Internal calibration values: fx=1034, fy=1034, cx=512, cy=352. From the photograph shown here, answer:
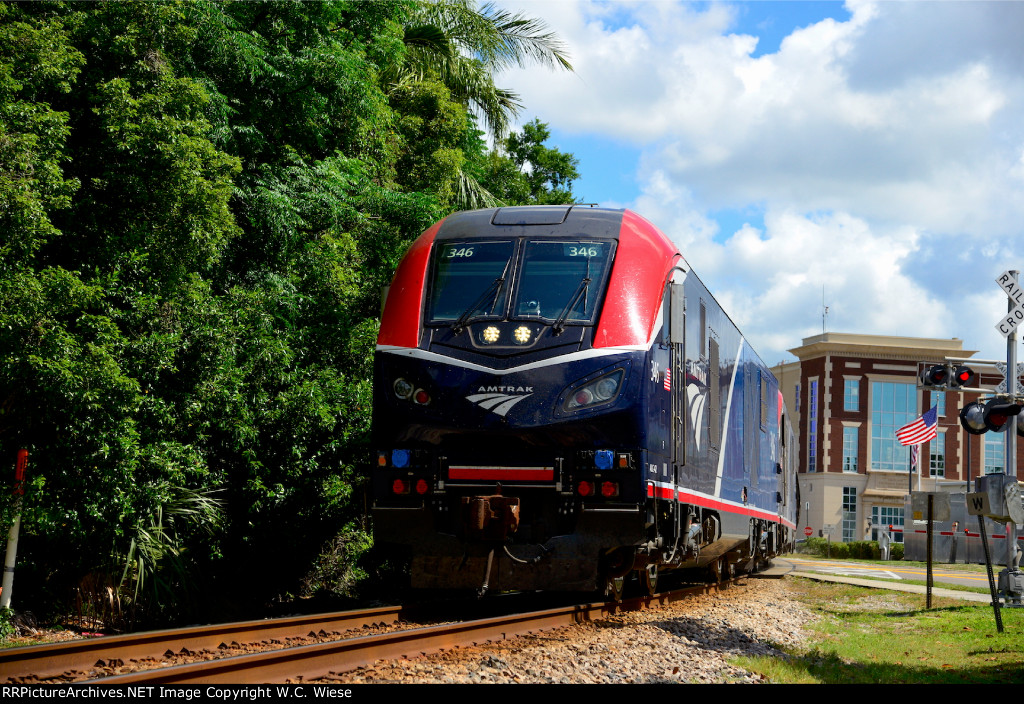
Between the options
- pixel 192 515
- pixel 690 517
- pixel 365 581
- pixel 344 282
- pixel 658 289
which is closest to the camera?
pixel 658 289

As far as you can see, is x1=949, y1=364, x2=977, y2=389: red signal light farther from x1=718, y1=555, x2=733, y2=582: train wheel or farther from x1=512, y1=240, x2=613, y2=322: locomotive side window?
x1=512, y1=240, x2=613, y2=322: locomotive side window

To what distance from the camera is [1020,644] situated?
11508 millimetres

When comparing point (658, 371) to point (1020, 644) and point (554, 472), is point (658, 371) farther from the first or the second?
point (1020, 644)

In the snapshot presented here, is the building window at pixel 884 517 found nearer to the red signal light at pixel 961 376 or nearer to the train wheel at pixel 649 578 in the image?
the red signal light at pixel 961 376

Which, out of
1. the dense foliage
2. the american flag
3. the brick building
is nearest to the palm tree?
the dense foliage

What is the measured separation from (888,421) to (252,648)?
56.4 m

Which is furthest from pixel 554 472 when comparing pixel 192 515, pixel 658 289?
pixel 192 515

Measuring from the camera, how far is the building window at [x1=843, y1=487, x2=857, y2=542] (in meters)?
58.8

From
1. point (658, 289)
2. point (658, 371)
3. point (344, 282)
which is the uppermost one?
point (344, 282)

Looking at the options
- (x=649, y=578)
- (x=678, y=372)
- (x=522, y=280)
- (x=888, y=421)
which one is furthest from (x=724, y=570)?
(x=888, y=421)

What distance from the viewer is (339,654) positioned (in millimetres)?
7281

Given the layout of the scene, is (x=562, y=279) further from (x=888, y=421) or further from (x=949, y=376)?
(x=888, y=421)

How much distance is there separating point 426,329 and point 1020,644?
24.6ft

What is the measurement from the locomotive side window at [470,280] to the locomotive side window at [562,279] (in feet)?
A: 0.64
